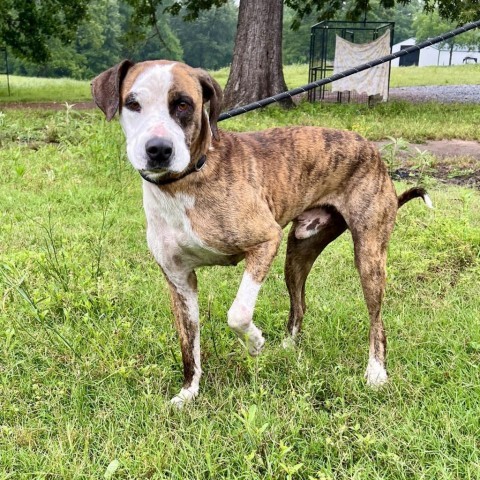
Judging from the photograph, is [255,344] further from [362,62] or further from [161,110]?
[362,62]

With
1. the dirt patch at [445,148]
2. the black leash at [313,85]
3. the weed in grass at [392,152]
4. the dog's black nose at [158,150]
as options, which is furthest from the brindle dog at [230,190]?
the dirt patch at [445,148]

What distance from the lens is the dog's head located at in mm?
2352

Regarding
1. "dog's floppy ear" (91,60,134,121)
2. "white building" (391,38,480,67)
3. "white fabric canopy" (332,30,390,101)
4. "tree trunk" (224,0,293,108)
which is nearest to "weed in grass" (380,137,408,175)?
"dog's floppy ear" (91,60,134,121)

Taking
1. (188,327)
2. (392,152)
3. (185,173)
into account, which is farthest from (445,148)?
(185,173)

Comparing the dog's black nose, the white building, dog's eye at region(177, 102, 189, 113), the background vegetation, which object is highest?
dog's eye at region(177, 102, 189, 113)

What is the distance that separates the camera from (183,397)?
2.88m

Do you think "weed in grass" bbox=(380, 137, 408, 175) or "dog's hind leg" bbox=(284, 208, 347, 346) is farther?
"weed in grass" bbox=(380, 137, 408, 175)

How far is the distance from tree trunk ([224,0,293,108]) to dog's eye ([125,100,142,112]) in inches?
423

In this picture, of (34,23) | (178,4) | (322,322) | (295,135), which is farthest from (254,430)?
(34,23)

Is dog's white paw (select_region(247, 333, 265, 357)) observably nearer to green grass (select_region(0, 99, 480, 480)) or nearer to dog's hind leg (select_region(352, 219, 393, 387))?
green grass (select_region(0, 99, 480, 480))

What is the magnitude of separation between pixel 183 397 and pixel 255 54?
11.5 m

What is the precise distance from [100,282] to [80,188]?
2651 millimetres

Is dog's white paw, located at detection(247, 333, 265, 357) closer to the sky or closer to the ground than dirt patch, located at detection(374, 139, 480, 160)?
closer to the sky

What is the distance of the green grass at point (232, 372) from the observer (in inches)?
94.3
